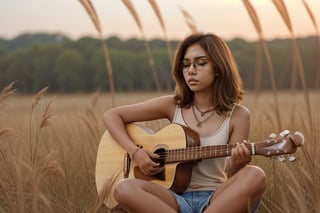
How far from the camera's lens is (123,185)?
2.84 meters

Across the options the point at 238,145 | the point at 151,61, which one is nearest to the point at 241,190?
the point at 238,145

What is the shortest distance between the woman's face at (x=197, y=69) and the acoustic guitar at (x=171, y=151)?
0.24 m

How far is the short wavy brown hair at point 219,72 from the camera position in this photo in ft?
10.5

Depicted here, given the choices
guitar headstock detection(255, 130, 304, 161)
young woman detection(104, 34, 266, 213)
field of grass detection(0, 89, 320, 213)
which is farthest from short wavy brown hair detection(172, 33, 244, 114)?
guitar headstock detection(255, 130, 304, 161)

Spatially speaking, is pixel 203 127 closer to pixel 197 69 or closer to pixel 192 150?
pixel 192 150

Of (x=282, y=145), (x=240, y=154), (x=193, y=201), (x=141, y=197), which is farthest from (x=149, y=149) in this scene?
(x=282, y=145)

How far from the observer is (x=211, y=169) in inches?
121

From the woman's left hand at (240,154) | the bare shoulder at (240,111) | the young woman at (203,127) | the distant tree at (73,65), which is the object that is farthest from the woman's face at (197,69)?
the distant tree at (73,65)

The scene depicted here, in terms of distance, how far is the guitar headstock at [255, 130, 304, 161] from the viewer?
2.62 m

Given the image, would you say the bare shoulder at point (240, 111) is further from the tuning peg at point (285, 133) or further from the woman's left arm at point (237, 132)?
the tuning peg at point (285, 133)

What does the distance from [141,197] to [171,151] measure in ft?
1.47

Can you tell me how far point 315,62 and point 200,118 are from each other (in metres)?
0.73

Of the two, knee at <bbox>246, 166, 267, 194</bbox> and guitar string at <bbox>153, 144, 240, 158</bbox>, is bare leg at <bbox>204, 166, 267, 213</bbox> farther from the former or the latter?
guitar string at <bbox>153, 144, 240, 158</bbox>

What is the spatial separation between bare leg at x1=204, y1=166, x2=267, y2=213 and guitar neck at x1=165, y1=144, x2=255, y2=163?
102 mm
